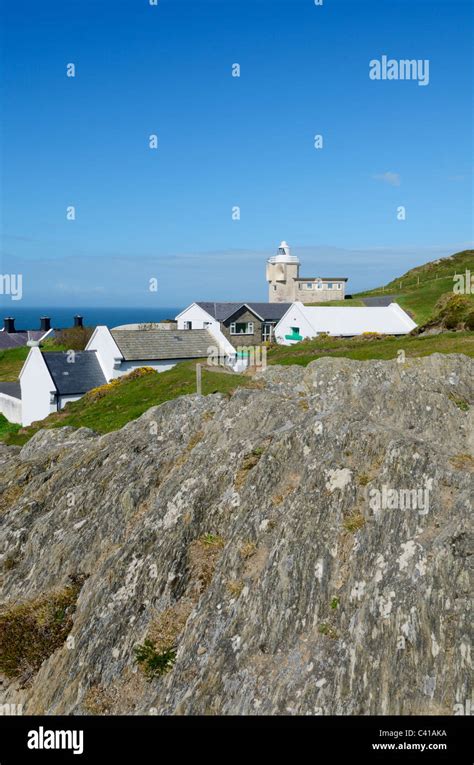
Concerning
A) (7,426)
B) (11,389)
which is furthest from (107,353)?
(11,389)

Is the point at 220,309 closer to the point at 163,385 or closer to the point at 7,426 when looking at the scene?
the point at 7,426

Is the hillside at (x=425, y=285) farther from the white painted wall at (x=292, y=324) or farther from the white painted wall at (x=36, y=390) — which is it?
the white painted wall at (x=36, y=390)

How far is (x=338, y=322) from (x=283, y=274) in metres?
40.7

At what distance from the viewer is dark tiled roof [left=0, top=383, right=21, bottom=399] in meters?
69.9

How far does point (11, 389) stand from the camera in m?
72.5

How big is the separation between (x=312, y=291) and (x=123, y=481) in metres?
103

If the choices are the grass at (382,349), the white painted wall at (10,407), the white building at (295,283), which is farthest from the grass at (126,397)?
the white building at (295,283)

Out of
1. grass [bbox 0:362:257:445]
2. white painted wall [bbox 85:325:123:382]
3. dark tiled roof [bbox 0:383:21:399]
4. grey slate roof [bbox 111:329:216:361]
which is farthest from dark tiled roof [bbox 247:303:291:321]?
dark tiled roof [bbox 0:383:21:399]

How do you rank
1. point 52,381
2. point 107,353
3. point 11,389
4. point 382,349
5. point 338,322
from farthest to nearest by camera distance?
point 338,322, point 11,389, point 107,353, point 52,381, point 382,349

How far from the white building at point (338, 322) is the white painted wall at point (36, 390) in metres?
36.3

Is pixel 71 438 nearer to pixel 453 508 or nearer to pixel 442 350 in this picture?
pixel 453 508

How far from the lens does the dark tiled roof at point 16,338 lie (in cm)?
13412

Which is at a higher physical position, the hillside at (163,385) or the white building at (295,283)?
the white building at (295,283)

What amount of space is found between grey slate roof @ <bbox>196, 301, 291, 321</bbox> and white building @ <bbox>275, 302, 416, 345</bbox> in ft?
10.4
